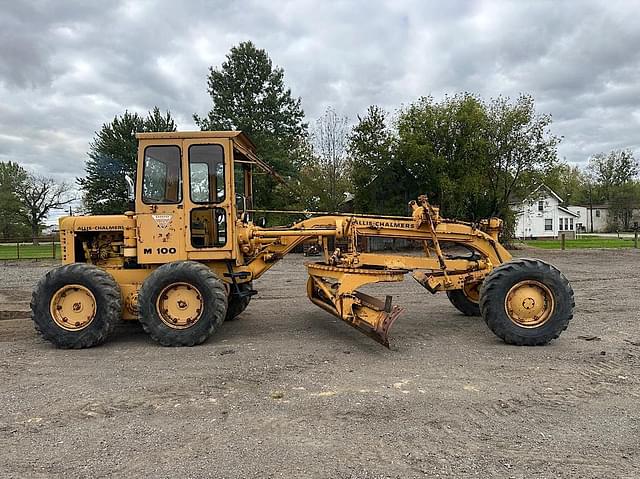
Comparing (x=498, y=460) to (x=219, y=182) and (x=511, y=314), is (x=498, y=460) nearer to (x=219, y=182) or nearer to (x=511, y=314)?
(x=511, y=314)

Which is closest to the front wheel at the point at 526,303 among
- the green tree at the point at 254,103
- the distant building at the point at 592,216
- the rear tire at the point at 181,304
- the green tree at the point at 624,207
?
the rear tire at the point at 181,304

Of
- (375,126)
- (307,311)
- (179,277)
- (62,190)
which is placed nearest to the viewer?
(179,277)

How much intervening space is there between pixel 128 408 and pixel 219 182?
3541 mm

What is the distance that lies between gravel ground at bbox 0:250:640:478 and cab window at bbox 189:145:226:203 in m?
2.12

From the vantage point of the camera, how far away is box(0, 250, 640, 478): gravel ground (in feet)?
12.5

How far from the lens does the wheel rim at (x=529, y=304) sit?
7051 mm

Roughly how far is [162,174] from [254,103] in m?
27.4

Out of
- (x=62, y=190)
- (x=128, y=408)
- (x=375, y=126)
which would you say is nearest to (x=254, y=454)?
(x=128, y=408)

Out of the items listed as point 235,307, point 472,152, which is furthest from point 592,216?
point 235,307

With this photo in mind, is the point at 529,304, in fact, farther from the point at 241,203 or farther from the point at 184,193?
the point at 184,193

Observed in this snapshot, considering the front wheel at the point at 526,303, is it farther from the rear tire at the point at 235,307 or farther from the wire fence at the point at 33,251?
the wire fence at the point at 33,251

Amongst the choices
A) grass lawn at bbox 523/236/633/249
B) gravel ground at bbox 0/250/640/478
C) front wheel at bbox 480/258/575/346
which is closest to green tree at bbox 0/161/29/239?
grass lawn at bbox 523/236/633/249

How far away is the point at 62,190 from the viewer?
60969mm

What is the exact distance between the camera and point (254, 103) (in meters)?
33.6
